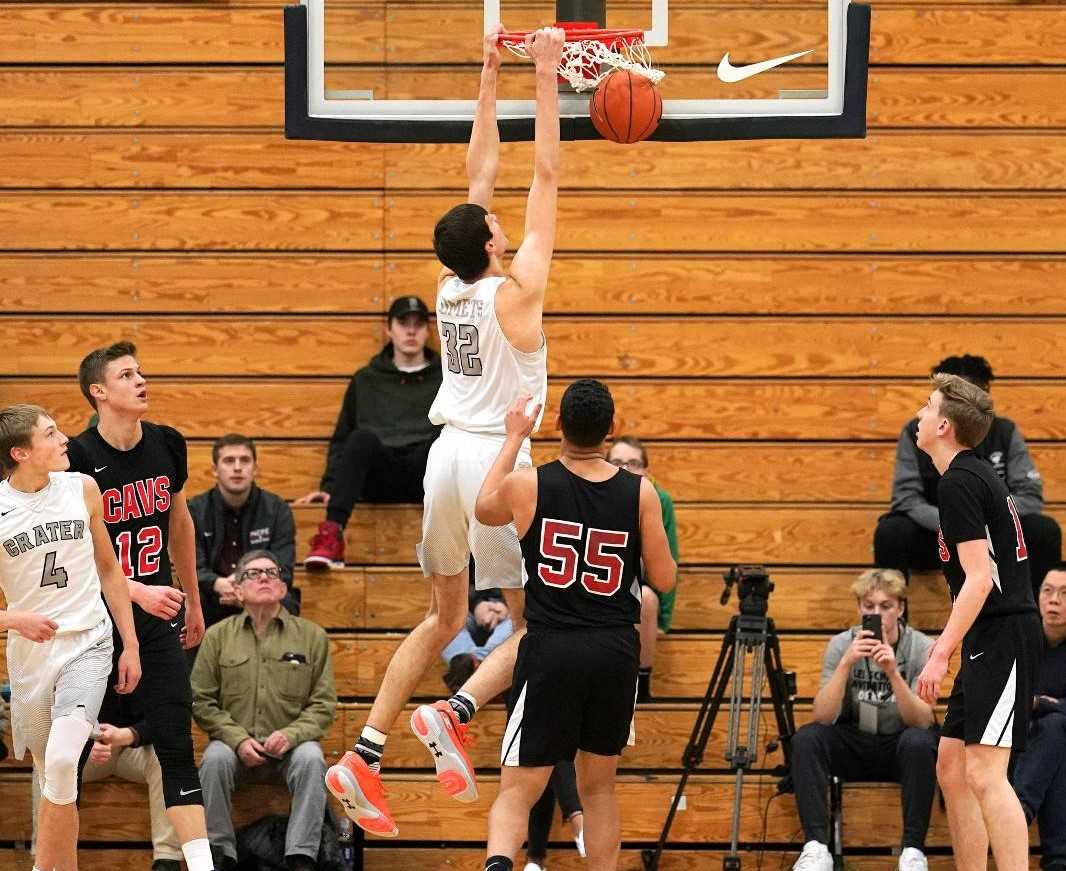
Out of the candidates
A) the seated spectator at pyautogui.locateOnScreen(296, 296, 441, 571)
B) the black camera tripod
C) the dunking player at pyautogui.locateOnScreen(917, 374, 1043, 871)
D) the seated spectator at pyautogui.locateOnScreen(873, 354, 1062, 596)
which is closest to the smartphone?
the black camera tripod

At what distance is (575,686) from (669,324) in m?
4.25

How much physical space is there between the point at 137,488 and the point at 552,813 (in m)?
2.49

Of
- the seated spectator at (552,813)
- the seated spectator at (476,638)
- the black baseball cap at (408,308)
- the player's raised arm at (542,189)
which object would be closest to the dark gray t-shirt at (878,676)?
the seated spectator at (552,813)

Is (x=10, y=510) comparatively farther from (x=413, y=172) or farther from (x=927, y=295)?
(x=927, y=295)

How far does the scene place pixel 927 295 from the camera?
10102 millimetres

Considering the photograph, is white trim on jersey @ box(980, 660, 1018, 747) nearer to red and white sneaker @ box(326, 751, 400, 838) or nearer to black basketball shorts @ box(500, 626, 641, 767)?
black basketball shorts @ box(500, 626, 641, 767)

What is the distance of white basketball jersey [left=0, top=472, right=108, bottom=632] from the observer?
6.61 metres

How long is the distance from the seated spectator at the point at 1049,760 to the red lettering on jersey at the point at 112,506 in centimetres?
415

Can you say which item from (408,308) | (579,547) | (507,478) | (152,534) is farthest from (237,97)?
(579,547)

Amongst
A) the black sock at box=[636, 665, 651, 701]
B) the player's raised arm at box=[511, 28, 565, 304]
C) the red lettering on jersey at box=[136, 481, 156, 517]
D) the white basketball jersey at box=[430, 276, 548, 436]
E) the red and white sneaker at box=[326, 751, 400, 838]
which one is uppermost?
the player's raised arm at box=[511, 28, 565, 304]

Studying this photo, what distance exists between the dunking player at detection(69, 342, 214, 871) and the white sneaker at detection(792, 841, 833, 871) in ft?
8.91

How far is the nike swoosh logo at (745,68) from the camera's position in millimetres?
7082

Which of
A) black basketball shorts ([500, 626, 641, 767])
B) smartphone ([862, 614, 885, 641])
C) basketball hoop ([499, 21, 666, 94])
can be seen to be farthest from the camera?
smartphone ([862, 614, 885, 641])

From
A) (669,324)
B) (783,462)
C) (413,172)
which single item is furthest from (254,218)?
(783,462)
